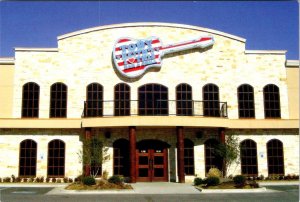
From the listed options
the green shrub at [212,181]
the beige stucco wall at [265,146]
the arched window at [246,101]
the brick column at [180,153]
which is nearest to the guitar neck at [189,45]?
the arched window at [246,101]

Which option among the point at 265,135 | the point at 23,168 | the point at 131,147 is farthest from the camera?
the point at 265,135

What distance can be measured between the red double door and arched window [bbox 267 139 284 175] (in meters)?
8.36

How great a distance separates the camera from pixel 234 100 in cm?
3023

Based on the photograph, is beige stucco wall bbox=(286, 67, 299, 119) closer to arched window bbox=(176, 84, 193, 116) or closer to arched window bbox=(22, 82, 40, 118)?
arched window bbox=(176, 84, 193, 116)

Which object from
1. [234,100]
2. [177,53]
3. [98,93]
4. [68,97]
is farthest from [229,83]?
[68,97]

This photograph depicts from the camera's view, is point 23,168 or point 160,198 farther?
point 23,168

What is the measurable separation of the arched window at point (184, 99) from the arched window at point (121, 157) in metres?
4.83

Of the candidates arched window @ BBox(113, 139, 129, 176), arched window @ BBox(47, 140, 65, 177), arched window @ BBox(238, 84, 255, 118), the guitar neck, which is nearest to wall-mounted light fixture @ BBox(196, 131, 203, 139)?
arched window @ BBox(238, 84, 255, 118)

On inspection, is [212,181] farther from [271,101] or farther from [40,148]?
[40,148]

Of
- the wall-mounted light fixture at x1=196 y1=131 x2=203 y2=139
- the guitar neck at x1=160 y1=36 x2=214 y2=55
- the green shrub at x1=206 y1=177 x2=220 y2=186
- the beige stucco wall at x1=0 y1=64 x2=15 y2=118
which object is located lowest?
the green shrub at x1=206 y1=177 x2=220 y2=186

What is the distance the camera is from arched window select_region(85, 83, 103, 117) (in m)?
29.0

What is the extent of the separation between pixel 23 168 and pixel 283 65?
72.8ft

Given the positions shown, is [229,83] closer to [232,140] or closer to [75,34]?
[232,140]

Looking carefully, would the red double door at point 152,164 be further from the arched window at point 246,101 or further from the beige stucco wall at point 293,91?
the beige stucco wall at point 293,91
